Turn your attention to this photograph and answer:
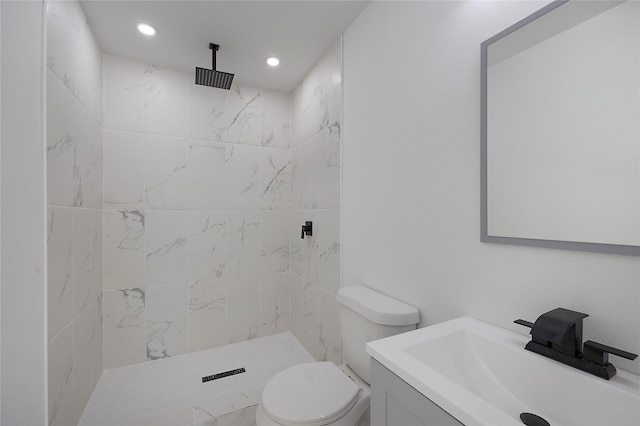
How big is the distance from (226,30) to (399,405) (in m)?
2.17

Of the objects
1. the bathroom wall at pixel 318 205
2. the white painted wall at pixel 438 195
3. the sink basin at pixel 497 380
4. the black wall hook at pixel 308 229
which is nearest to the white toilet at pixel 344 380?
the white painted wall at pixel 438 195

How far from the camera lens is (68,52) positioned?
149 centimetres

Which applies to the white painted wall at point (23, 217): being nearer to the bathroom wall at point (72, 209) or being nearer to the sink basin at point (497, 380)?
the bathroom wall at point (72, 209)

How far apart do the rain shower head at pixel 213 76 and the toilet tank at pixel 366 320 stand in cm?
169

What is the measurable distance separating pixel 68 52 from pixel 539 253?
226 centimetres

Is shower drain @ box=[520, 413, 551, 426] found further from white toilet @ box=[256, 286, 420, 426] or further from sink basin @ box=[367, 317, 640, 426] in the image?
white toilet @ box=[256, 286, 420, 426]

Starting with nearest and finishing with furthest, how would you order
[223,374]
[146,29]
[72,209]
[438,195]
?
[438,195]
[72,209]
[146,29]
[223,374]

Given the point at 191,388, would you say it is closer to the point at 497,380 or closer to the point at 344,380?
the point at 344,380

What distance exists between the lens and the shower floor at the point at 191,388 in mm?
1730

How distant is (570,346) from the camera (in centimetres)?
72

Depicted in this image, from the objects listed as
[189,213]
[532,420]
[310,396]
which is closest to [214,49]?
[189,213]

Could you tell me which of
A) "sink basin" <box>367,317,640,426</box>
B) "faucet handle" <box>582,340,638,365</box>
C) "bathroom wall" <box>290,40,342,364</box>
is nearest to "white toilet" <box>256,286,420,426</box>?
"sink basin" <box>367,317,640,426</box>

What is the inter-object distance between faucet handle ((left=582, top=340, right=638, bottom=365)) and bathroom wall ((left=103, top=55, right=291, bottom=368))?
7.59 ft

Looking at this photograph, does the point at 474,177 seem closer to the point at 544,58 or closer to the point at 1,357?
the point at 544,58
